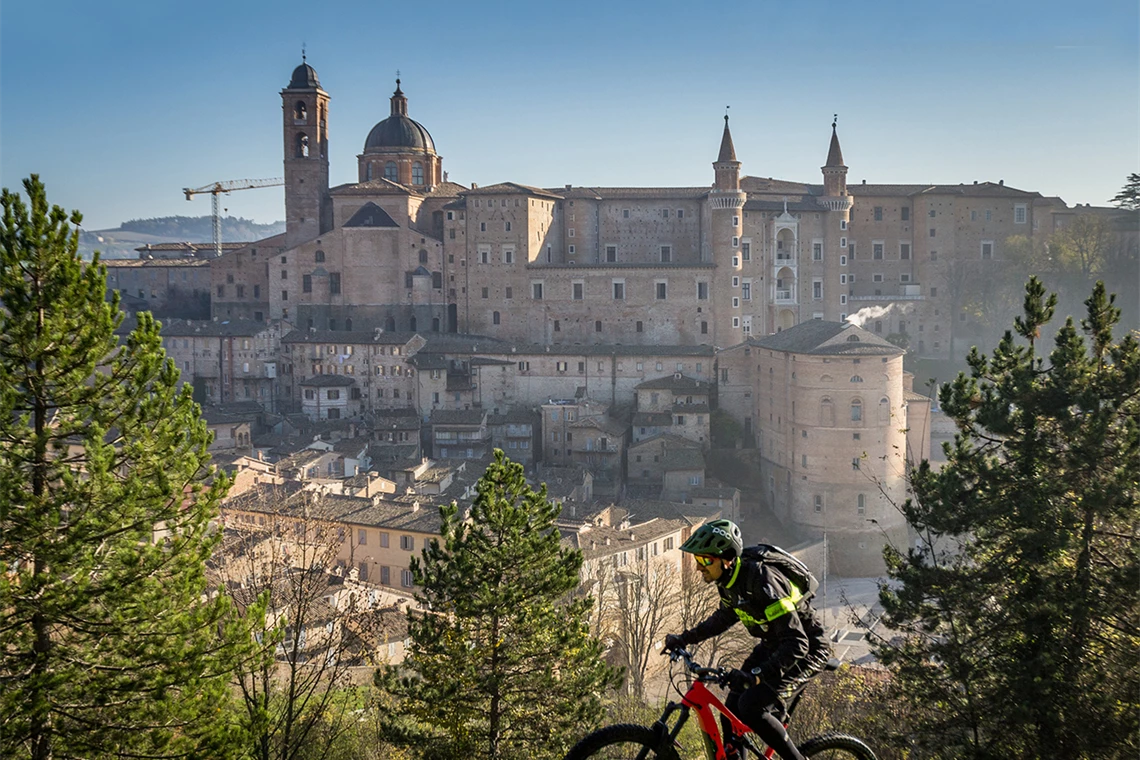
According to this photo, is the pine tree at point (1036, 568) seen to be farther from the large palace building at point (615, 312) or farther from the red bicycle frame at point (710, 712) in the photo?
the large palace building at point (615, 312)

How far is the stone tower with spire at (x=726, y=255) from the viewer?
49.1 meters

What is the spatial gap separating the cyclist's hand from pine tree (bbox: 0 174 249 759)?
210 inches

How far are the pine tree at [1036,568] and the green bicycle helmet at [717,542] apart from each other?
175 inches

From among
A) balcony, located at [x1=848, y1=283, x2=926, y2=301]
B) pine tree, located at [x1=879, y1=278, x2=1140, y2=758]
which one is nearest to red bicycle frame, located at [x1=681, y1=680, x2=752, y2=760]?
pine tree, located at [x1=879, y1=278, x2=1140, y2=758]

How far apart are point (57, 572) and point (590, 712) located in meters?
Result: 5.79

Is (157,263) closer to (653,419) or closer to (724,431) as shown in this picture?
(653,419)

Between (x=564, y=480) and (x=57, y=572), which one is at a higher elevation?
(x=57, y=572)

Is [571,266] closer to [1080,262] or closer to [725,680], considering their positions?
[1080,262]

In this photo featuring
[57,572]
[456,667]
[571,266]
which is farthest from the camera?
[571,266]

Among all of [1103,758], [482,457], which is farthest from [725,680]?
[482,457]

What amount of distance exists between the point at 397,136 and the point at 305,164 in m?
6.26

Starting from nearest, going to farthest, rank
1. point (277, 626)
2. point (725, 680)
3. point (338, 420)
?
point (725, 680)
point (277, 626)
point (338, 420)

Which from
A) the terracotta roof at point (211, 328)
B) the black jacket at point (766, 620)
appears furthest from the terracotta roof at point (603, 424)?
the black jacket at point (766, 620)

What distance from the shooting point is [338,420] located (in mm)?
47281
